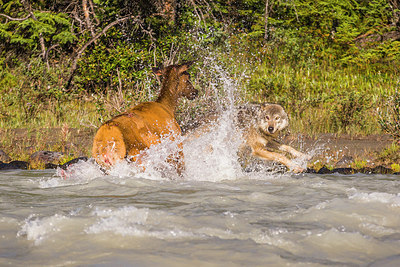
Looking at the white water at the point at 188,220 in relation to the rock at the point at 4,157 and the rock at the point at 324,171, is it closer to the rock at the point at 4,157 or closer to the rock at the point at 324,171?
the rock at the point at 324,171

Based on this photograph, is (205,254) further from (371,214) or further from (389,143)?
(389,143)

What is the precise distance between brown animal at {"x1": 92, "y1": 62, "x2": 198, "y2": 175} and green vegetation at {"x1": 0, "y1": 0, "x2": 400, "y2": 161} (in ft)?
A: 11.8

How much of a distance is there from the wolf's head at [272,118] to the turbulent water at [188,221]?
2.02 m

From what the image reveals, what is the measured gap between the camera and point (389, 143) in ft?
35.4

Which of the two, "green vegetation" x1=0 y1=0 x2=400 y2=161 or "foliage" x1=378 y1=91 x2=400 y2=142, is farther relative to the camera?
Result: "green vegetation" x1=0 y1=0 x2=400 y2=161

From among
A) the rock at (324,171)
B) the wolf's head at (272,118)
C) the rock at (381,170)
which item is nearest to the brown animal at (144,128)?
the wolf's head at (272,118)

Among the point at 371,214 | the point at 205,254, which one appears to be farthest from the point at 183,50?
the point at 205,254

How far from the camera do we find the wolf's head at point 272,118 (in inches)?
362

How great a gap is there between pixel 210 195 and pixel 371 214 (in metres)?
1.82

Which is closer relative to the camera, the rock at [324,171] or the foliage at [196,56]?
the rock at [324,171]

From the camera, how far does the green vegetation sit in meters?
13.2

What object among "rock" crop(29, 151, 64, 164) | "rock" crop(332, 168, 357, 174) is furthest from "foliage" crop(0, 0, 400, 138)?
"rock" crop(29, 151, 64, 164)

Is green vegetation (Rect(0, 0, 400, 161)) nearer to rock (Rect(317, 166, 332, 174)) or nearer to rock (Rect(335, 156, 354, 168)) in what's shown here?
rock (Rect(335, 156, 354, 168))

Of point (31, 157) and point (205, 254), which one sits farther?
point (31, 157)
